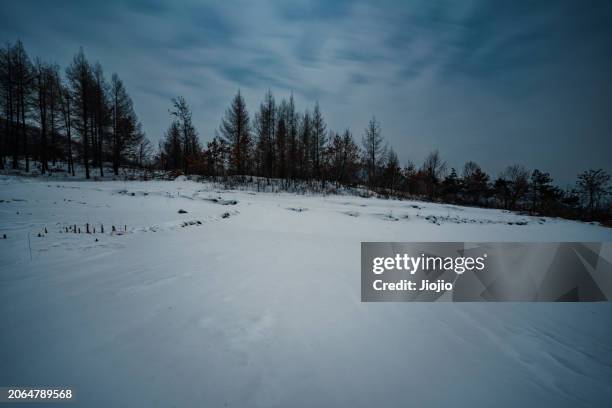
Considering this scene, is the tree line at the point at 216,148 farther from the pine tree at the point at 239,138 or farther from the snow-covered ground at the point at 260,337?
the snow-covered ground at the point at 260,337

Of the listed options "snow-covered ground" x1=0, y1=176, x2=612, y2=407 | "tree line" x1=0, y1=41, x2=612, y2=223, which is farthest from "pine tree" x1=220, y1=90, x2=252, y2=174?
"snow-covered ground" x1=0, y1=176, x2=612, y2=407

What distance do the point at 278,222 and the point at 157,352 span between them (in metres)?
5.96

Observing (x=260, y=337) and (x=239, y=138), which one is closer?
(x=260, y=337)

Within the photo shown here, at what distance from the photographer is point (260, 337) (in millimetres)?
2105

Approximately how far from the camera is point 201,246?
15.4 ft

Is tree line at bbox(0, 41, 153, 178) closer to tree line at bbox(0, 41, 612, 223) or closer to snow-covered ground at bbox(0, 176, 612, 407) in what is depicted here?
tree line at bbox(0, 41, 612, 223)

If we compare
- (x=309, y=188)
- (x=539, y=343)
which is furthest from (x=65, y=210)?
(x=309, y=188)

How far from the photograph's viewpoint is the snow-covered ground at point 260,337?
160 cm

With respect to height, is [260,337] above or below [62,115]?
below

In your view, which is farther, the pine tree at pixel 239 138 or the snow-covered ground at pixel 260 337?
the pine tree at pixel 239 138

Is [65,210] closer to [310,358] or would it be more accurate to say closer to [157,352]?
[157,352]

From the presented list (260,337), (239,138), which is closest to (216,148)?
(239,138)

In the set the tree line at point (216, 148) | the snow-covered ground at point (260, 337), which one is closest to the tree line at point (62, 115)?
the tree line at point (216, 148)

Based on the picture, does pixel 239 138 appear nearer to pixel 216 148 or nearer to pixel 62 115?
pixel 216 148
